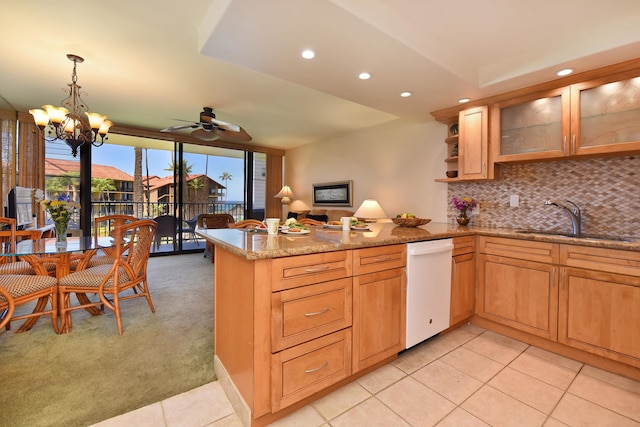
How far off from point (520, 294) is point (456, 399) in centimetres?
116

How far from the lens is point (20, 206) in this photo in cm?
359

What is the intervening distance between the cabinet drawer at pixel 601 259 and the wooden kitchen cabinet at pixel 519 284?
0.07m

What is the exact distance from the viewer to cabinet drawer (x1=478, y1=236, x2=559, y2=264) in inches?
81.2

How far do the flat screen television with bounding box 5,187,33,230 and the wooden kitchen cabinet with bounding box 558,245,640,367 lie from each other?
568cm

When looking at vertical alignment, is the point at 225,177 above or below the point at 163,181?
above

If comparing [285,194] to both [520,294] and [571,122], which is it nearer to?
[520,294]

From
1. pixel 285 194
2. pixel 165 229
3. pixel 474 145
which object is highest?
pixel 474 145

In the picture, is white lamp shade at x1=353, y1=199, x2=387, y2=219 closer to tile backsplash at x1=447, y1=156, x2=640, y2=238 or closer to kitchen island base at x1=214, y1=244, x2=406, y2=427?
tile backsplash at x1=447, y1=156, x2=640, y2=238

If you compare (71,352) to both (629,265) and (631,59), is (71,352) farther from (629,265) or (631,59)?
(631,59)

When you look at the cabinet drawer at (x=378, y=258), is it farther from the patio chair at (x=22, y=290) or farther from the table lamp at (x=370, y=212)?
the patio chair at (x=22, y=290)

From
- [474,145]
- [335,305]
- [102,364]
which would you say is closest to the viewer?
[335,305]

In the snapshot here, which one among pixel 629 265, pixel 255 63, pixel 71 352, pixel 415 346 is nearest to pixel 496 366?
pixel 415 346

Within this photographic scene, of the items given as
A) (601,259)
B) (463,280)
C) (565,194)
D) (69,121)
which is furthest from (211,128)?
(601,259)

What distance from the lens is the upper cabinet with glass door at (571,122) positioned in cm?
202
